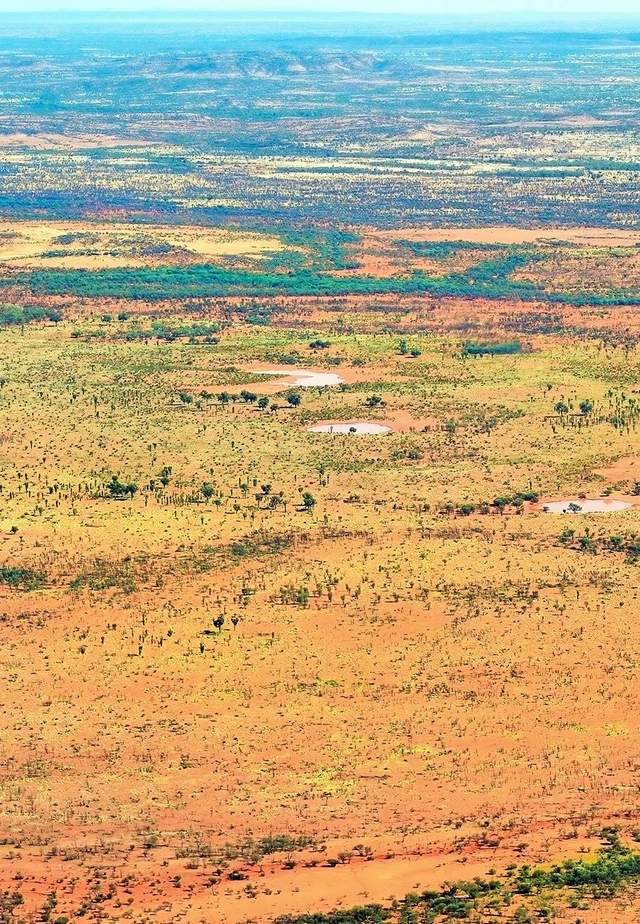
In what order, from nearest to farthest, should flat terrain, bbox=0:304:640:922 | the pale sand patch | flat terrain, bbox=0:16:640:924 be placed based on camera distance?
flat terrain, bbox=0:16:640:924, flat terrain, bbox=0:304:640:922, the pale sand patch

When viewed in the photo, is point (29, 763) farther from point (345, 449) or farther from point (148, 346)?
point (148, 346)

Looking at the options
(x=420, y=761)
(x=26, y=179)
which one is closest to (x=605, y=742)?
(x=420, y=761)

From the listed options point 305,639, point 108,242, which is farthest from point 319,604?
point 108,242

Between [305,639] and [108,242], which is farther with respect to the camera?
[108,242]

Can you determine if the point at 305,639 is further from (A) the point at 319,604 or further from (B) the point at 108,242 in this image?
(B) the point at 108,242

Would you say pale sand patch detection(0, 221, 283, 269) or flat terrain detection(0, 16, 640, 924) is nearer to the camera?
flat terrain detection(0, 16, 640, 924)

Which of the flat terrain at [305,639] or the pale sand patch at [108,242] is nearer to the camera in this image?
the flat terrain at [305,639]

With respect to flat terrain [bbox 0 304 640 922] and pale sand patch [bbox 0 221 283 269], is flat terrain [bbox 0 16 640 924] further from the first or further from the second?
pale sand patch [bbox 0 221 283 269]

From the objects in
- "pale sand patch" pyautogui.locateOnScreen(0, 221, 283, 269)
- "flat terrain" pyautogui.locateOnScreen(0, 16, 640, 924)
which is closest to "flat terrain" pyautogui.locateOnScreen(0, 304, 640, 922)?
"flat terrain" pyautogui.locateOnScreen(0, 16, 640, 924)

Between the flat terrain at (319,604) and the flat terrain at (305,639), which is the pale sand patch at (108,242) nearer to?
the flat terrain at (319,604)

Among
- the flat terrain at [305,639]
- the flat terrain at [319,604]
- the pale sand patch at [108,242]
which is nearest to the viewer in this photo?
the flat terrain at [319,604]

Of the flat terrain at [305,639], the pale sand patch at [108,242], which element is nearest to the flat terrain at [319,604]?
the flat terrain at [305,639]
